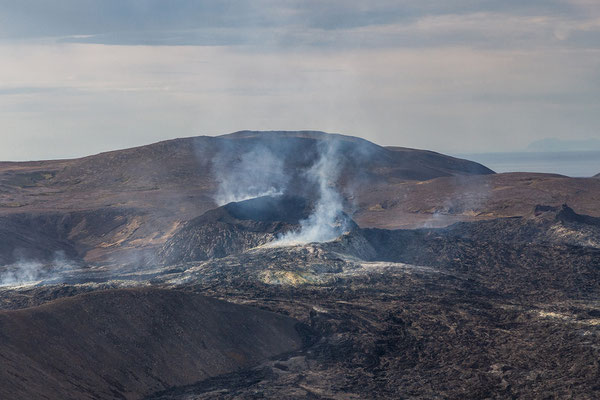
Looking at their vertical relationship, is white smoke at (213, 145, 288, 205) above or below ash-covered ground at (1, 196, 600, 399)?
above

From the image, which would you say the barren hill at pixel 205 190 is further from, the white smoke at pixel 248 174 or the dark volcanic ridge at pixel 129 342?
the dark volcanic ridge at pixel 129 342

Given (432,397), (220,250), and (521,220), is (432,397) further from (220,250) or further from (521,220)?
(521,220)

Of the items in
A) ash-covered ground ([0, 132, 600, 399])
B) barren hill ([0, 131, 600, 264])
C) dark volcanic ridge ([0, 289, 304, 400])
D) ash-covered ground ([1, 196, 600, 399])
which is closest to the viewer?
dark volcanic ridge ([0, 289, 304, 400])

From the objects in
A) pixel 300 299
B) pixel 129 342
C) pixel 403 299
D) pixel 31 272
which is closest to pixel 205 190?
pixel 31 272

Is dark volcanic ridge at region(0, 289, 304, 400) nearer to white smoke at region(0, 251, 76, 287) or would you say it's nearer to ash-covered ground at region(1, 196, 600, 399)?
ash-covered ground at region(1, 196, 600, 399)

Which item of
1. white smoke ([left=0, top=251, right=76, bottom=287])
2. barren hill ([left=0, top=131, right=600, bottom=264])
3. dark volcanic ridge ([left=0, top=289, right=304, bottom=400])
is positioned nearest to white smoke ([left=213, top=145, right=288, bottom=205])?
barren hill ([left=0, top=131, right=600, bottom=264])

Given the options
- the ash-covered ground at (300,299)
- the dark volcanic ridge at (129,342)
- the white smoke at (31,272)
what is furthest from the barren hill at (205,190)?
the dark volcanic ridge at (129,342)

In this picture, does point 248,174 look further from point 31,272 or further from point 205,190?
point 31,272
